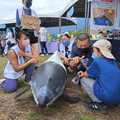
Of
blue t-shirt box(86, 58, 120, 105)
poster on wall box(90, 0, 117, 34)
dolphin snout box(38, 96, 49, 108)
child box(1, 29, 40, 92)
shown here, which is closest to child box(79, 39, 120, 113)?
blue t-shirt box(86, 58, 120, 105)

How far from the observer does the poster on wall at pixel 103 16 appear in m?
3.17

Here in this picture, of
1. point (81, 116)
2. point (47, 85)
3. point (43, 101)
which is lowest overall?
point (81, 116)

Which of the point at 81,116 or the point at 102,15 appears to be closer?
the point at 81,116

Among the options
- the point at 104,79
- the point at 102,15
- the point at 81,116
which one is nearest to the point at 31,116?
the point at 81,116

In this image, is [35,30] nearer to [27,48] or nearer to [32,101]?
[27,48]

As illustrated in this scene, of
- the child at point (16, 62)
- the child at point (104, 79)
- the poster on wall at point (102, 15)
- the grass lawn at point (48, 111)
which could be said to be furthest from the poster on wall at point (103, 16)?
the grass lawn at point (48, 111)

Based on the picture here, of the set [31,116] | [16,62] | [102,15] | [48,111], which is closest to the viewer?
[31,116]

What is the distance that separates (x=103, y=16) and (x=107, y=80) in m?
2.24

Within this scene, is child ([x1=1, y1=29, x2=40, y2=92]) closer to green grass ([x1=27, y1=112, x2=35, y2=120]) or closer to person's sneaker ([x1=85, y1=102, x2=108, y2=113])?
green grass ([x1=27, y1=112, x2=35, y2=120])

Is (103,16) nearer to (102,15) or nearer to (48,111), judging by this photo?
(102,15)

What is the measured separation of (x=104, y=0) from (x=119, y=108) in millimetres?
2653

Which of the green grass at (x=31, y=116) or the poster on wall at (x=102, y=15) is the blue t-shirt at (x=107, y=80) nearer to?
the green grass at (x=31, y=116)

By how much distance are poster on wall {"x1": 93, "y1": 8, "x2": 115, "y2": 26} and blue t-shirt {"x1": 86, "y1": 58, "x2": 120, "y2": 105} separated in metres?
1.94

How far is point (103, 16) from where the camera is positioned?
320 centimetres
